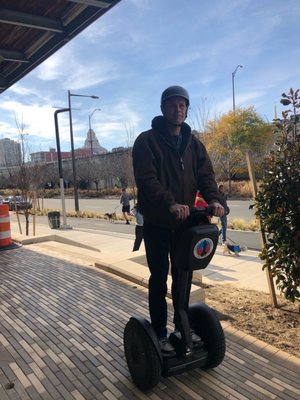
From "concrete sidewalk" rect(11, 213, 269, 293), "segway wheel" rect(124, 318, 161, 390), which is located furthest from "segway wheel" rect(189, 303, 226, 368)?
"concrete sidewalk" rect(11, 213, 269, 293)

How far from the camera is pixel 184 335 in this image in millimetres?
2453

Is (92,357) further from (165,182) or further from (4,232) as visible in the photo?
(4,232)

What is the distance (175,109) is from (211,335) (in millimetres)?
1634

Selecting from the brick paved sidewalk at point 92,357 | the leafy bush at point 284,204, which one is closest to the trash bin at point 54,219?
the brick paved sidewalk at point 92,357

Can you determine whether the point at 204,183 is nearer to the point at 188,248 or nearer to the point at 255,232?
the point at 188,248

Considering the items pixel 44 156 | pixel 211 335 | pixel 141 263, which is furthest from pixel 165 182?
pixel 44 156

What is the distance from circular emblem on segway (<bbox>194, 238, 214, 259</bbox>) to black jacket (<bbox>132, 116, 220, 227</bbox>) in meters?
0.25

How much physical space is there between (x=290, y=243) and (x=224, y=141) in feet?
100

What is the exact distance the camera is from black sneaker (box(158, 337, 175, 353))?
8.22 feet

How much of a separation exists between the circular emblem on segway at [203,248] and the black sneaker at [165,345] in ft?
2.31

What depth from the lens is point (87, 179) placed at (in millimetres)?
50781

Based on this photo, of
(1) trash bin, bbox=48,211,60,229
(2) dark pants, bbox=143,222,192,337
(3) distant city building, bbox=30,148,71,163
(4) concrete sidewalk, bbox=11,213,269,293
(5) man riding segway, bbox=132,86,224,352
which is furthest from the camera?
(3) distant city building, bbox=30,148,71,163

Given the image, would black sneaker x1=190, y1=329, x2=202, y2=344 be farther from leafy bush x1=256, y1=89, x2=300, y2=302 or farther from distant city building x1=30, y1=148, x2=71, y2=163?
distant city building x1=30, y1=148, x2=71, y2=163

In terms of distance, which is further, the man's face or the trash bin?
the trash bin
